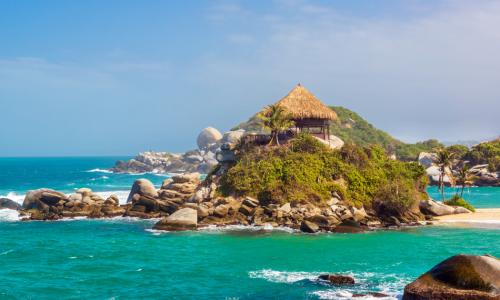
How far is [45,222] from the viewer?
31719 mm

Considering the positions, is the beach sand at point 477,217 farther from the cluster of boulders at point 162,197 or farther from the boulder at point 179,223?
the cluster of boulders at point 162,197

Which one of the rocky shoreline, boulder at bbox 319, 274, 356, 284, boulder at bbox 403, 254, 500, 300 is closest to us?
boulder at bbox 403, 254, 500, 300

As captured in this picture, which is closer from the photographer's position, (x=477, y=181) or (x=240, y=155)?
(x=240, y=155)

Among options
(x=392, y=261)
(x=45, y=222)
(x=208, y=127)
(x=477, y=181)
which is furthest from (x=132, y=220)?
(x=208, y=127)

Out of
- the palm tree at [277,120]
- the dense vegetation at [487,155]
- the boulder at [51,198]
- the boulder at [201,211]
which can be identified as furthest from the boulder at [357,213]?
the dense vegetation at [487,155]

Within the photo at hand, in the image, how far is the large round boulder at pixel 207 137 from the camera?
12012 cm

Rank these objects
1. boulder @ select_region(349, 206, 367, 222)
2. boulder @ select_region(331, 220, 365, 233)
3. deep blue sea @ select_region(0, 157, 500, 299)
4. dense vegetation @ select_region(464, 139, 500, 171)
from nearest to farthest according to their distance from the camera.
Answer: deep blue sea @ select_region(0, 157, 500, 299), boulder @ select_region(331, 220, 365, 233), boulder @ select_region(349, 206, 367, 222), dense vegetation @ select_region(464, 139, 500, 171)

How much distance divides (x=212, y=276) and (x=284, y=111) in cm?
2194

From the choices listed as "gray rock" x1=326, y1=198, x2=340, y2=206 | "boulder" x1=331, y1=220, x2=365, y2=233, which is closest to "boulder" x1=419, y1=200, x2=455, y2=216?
"gray rock" x1=326, y1=198, x2=340, y2=206

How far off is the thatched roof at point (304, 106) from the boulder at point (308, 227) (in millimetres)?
13571

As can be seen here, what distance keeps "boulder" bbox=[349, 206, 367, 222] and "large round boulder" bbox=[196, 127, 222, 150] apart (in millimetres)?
91047

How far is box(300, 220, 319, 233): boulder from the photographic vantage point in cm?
2639

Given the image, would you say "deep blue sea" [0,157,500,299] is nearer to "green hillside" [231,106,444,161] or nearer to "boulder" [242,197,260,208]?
"boulder" [242,197,260,208]

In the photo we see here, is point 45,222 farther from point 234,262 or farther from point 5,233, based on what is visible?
point 234,262
